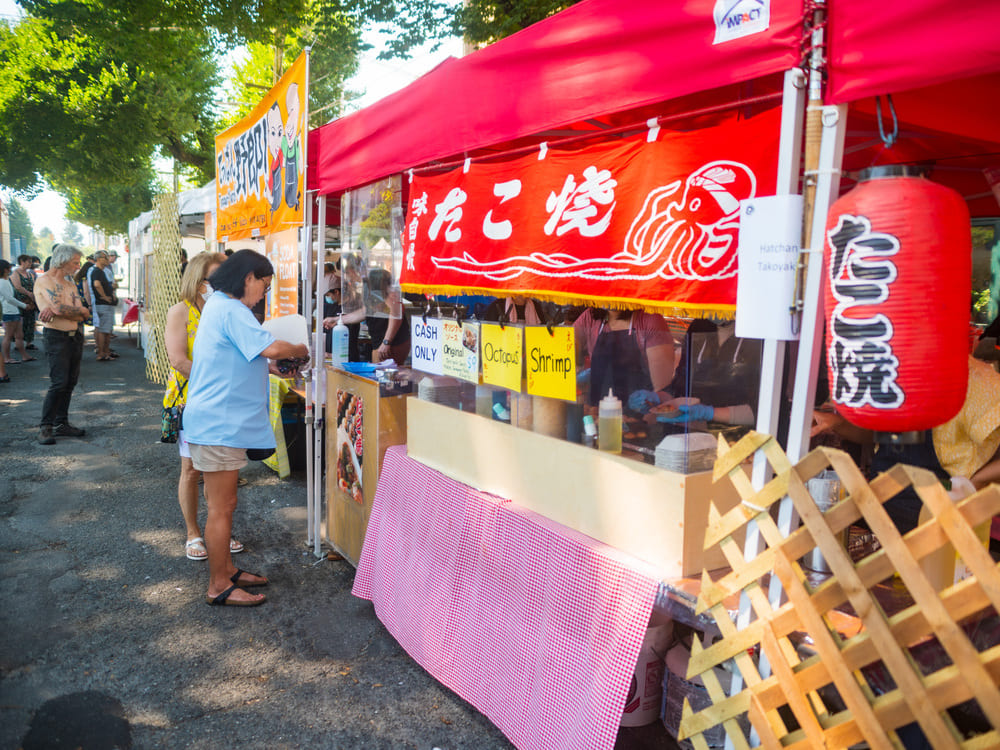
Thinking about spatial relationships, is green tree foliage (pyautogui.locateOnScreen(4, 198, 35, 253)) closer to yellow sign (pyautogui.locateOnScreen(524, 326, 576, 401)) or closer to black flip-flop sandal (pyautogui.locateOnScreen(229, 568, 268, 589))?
black flip-flop sandal (pyautogui.locateOnScreen(229, 568, 268, 589))

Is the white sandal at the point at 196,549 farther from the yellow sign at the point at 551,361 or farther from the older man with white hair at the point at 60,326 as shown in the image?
the older man with white hair at the point at 60,326

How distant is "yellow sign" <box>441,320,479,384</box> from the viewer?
3.30 m

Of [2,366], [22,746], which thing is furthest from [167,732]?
[2,366]

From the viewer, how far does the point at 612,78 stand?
234 cm

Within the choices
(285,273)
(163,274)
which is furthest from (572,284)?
(163,274)

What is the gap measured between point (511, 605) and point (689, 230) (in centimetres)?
162

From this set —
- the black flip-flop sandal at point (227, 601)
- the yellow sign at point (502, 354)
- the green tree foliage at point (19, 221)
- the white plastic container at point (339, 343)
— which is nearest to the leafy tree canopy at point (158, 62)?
the white plastic container at point (339, 343)

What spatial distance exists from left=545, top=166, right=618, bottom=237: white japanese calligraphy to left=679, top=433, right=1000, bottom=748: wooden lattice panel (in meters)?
0.89

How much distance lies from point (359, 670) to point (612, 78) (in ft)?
9.03

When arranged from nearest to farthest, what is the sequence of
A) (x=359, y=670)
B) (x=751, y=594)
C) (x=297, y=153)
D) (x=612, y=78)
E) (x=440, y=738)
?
(x=751, y=594) → (x=612, y=78) → (x=440, y=738) → (x=359, y=670) → (x=297, y=153)

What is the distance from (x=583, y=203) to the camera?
251 centimetres

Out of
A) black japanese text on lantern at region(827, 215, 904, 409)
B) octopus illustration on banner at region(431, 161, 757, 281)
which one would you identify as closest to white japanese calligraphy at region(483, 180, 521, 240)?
octopus illustration on banner at region(431, 161, 757, 281)

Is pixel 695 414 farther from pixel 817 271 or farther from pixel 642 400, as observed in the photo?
pixel 817 271

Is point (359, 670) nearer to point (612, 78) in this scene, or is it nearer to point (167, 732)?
point (167, 732)
